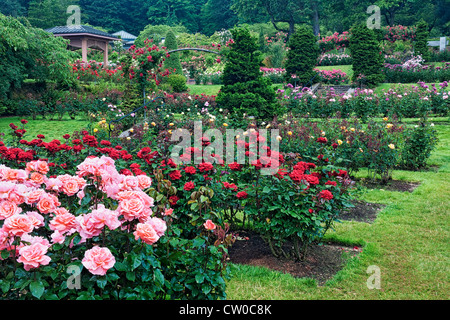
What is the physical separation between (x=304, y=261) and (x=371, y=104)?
835cm

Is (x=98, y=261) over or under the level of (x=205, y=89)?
under

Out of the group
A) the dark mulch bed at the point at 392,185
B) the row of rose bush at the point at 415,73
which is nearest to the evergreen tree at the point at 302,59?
the row of rose bush at the point at 415,73

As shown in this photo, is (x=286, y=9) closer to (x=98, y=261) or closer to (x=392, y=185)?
(x=392, y=185)

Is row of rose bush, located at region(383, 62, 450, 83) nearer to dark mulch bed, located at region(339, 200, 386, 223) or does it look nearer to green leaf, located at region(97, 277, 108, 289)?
dark mulch bed, located at region(339, 200, 386, 223)

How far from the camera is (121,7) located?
44125 mm

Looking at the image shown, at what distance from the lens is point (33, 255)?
1622 millimetres

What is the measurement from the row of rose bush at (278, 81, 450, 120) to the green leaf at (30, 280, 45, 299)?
949cm

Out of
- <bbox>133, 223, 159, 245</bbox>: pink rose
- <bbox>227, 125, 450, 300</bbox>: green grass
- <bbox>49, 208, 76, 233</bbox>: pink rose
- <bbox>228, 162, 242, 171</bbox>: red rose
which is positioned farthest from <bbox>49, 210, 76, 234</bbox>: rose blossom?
<bbox>228, 162, 242, 171</bbox>: red rose

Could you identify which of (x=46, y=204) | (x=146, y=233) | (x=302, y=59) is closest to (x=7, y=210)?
(x=46, y=204)

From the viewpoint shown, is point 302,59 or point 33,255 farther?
point 302,59

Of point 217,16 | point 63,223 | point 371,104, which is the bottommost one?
point 63,223

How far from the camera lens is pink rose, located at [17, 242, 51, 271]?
161 cm

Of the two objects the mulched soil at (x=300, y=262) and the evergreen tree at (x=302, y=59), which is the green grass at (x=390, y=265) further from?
the evergreen tree at (x=302, y=59)

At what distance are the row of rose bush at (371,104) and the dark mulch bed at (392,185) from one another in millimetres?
3971
